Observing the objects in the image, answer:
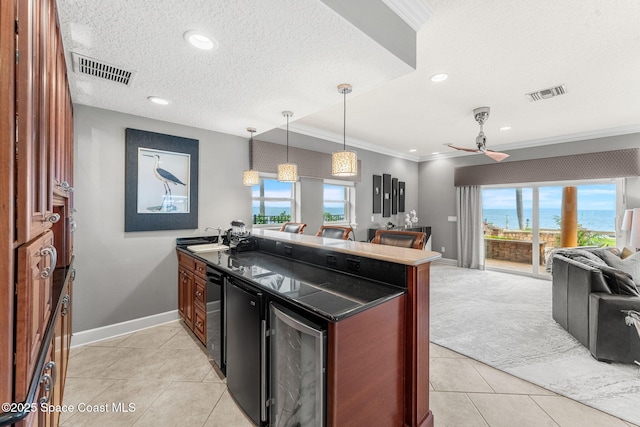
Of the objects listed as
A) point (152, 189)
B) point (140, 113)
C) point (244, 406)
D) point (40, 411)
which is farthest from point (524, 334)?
point (140, 113)

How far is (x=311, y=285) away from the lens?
171 cm

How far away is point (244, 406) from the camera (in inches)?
68.9

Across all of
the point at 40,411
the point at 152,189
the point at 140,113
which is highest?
the point at 140,113

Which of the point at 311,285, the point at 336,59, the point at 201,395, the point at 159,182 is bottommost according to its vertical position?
the point at 201,395

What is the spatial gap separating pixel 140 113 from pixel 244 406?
10.1ft

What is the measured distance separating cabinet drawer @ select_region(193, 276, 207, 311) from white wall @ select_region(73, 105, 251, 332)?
2.86ft

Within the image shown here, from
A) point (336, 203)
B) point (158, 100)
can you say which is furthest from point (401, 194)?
point (158, 100)

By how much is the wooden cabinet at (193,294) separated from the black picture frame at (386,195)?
14.3 feet

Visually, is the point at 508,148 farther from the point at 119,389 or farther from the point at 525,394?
the point at 119,389

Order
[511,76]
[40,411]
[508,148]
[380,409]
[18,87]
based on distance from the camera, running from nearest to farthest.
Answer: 1. [18,87]
2. [40,411]
3. [380,409]
4. [511,76]
5. [508,148]

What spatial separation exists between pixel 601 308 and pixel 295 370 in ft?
9.06

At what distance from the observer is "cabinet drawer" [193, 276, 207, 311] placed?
2.41 metres

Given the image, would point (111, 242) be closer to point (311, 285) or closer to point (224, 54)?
point (224, 54)

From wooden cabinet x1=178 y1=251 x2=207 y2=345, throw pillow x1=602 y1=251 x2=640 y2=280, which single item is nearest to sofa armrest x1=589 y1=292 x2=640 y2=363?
throw pillow x1=602 y1=251 x2=640 y2=280
